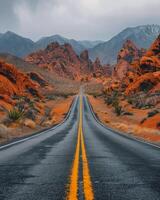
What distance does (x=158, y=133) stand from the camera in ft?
102

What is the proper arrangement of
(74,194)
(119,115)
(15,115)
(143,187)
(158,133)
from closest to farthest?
(74,194) → (143,187) → (158,133) → (15,115) → (119,115)

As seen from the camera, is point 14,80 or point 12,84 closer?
point 12,84

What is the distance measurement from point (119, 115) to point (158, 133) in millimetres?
35473

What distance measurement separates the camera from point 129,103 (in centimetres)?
7756

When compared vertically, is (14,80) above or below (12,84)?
above

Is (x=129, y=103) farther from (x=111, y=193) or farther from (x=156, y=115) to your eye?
(x=111, y=193)

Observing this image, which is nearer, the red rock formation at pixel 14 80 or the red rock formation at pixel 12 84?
the red rock formation at pixel 12 84

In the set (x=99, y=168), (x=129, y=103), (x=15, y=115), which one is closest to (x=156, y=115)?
(x=15, y=115)

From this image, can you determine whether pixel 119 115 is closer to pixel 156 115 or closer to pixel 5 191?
pixel 156 115

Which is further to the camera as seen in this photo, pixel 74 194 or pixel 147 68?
pixel 147 68

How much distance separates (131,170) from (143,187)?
7.19 ft

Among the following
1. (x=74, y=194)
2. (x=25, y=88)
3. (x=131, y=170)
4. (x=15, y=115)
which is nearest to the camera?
(x=74, y=194)

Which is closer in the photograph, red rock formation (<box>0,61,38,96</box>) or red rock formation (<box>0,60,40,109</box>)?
red rock formation (<box>0,60,40,109</box>)

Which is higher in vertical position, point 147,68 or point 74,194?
point 147,68
